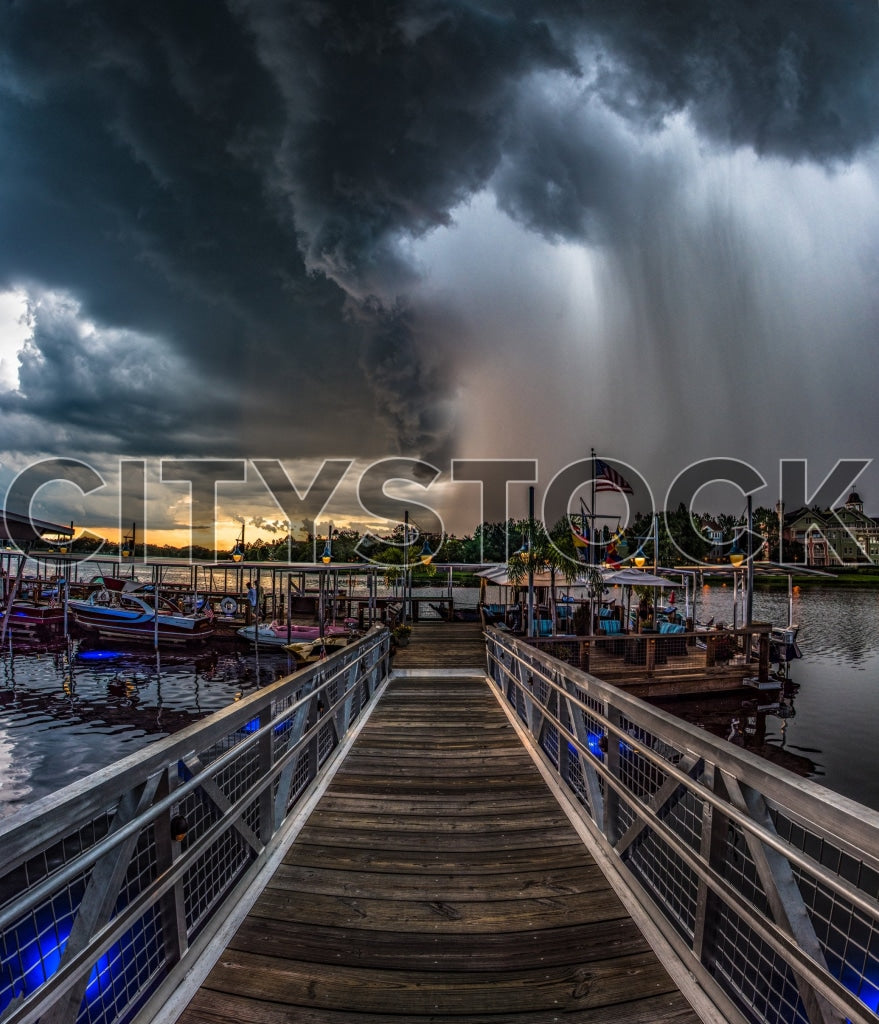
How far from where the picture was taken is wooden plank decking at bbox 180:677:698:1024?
94.2 inches

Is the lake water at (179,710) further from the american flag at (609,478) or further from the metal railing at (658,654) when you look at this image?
the american flag at (609,478)

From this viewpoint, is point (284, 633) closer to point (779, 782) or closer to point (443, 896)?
point (443, 896)

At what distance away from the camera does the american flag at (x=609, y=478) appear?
62.7 feet

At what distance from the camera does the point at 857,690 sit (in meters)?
20.5

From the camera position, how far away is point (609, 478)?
1934cm

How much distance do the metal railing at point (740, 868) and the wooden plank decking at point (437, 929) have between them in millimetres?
247

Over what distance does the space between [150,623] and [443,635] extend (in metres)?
20.3

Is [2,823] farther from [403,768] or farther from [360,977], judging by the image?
[403,768]

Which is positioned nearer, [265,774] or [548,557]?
[265,774]

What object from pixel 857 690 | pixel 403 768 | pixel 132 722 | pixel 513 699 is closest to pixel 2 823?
pixel 403 768

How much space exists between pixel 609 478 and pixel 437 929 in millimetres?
17930

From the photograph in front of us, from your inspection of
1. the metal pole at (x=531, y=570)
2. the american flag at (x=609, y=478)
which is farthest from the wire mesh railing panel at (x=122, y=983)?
the american flag at (x=609, y=478)

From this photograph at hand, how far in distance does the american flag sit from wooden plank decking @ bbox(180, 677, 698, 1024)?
15.6 m

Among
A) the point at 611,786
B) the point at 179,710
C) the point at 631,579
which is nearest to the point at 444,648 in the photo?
the point at 631,579
